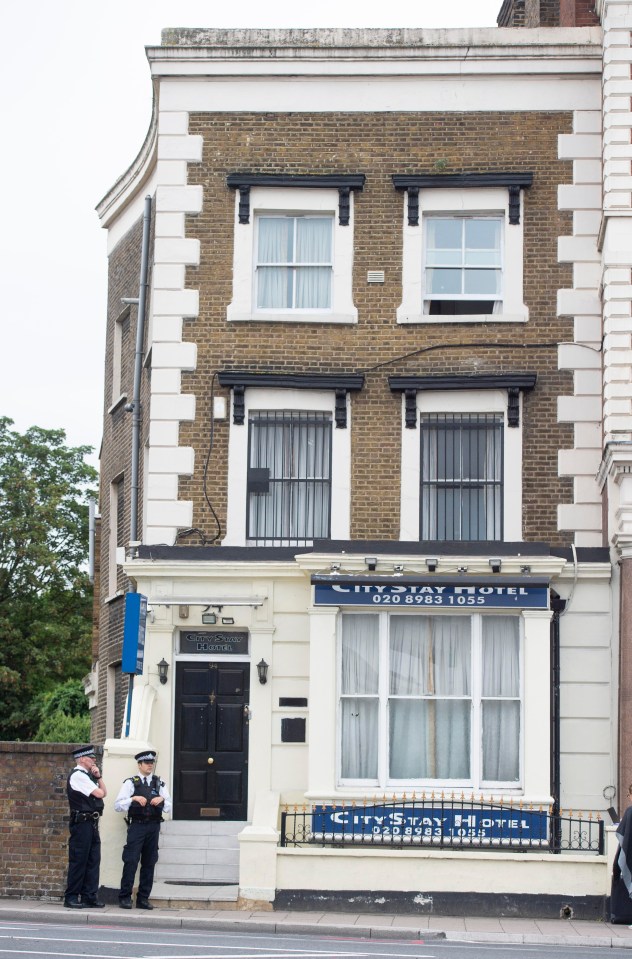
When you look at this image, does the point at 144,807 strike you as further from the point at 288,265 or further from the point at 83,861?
the point at 288,265

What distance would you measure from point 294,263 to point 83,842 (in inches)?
351

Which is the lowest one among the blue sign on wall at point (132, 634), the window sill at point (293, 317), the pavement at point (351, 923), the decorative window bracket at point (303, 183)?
the pavement at point (351, 923)

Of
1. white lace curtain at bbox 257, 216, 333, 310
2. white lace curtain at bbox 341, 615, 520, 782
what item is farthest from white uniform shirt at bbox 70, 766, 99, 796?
white lace curtain at bbox 257, 216, 333, 310

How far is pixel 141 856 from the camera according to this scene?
60.5ft

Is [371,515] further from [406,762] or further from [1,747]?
[1,747]

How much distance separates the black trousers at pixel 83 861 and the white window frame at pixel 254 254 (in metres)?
7.69

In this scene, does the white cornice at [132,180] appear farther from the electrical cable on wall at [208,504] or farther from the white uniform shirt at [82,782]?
the white uniform shirt at [82,782]

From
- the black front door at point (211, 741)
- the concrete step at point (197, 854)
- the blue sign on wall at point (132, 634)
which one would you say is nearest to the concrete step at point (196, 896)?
the concrete step at point (197, 854)

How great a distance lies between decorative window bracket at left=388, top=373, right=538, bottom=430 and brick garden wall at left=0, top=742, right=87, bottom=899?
6.81 meters

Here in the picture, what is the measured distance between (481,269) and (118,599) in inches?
309

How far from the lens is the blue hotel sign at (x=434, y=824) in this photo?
1902 cm

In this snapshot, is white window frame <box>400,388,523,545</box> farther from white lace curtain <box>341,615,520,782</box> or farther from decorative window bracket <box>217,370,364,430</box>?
white lace curtain <box>341,615,520,782</box>

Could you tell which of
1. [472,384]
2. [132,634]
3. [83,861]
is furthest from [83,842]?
[472,384]

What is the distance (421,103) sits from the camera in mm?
22484
